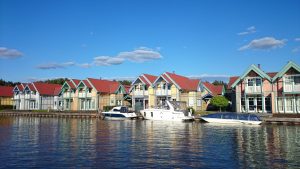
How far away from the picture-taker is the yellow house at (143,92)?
2562 inches

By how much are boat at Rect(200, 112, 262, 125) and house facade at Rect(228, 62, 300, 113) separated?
8326mm

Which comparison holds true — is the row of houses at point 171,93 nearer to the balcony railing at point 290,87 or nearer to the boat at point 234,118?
the balcony railing at point 290,87

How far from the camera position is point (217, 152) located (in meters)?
21.2

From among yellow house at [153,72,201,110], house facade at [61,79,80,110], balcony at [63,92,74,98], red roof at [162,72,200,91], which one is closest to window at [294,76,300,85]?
yellow house at [153,72,201,110]

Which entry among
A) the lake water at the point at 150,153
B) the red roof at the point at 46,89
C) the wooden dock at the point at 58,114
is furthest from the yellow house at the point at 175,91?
the lake water at the point at 150,153

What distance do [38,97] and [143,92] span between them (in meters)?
34.1

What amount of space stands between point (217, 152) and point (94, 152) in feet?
28.3

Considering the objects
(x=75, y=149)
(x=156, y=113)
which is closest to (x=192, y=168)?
(x=75, y=149)

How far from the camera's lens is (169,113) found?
2064 inches

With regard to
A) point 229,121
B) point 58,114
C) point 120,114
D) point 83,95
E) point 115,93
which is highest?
point 115,93

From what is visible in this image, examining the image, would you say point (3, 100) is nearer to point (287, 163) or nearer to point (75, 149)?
point (75, 149)

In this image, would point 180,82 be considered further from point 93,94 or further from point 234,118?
point 93,94

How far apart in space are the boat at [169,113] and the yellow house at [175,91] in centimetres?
638

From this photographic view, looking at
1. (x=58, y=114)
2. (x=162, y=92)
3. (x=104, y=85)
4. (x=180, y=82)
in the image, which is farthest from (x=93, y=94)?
(x=180, y=82)
